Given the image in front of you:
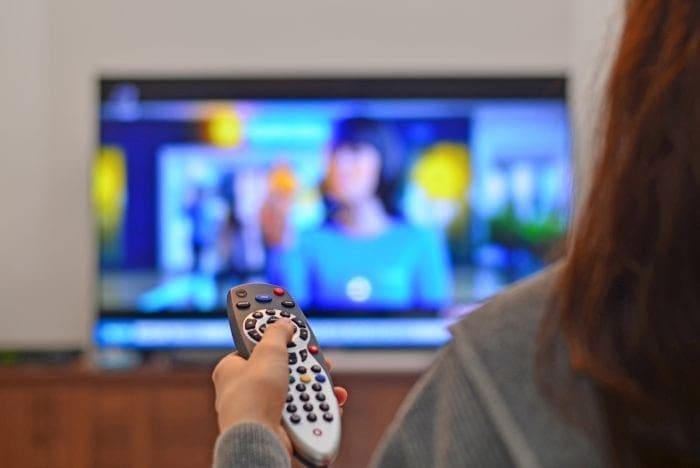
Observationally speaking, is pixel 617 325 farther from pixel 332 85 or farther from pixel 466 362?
pixel 332 85

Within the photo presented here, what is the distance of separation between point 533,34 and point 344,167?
74cm

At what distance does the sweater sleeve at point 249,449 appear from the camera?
647mm

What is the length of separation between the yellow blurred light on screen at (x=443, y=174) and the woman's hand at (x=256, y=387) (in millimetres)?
2563

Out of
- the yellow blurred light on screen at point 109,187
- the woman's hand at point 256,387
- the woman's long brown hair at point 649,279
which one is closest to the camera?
the woman's long brown hair at point 649,279

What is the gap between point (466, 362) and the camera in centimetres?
58

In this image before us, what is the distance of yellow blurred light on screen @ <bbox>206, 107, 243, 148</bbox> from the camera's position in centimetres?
330

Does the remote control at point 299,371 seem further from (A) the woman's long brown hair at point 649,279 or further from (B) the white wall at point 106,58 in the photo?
(B) the white wall at point 106,58

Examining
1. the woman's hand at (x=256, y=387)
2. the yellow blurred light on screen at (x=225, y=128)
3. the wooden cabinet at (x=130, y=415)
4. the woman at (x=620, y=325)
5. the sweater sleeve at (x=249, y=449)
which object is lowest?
the wooden cabinet at (x=130, y=415)

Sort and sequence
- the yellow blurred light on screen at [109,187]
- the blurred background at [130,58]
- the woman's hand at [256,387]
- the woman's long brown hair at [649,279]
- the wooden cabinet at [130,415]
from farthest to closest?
the blurred background at [130,58], the yellow blurred light on screen at [109,187], the wooden cabinet at [130,415], the woman's hand at [256,387], the woman's long brown hair at [649,279]

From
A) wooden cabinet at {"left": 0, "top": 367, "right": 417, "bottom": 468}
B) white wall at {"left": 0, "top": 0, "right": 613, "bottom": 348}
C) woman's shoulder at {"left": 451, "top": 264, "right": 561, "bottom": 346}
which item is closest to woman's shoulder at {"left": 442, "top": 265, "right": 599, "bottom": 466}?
woman's shoulder at {"left": 451, "top": 264, "right": 561, "bottom": 346}

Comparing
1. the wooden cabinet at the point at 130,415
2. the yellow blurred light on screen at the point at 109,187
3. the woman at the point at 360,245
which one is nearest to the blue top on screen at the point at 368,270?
the woman at the point at 360,245

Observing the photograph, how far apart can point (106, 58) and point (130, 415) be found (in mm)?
1072

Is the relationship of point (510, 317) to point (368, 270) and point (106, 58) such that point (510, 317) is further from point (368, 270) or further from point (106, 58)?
point (106, 58)

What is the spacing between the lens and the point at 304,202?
10.8 ft
